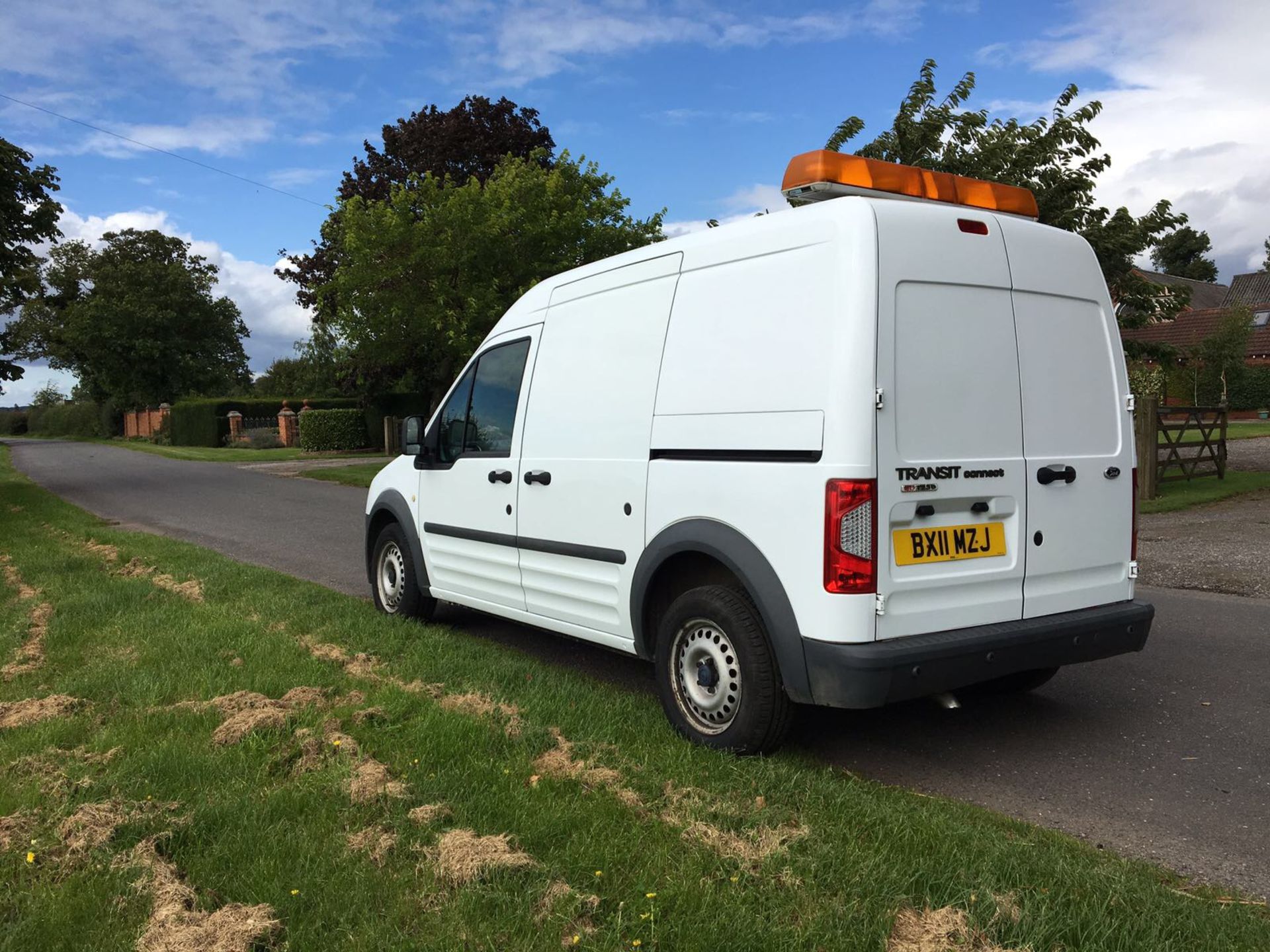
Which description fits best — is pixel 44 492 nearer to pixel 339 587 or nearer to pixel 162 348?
pixel 339 587

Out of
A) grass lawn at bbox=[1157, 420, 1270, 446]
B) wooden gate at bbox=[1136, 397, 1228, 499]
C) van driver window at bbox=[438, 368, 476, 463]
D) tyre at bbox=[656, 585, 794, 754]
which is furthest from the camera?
grass lawn at bbox=[1157, 420, 1270, 446]

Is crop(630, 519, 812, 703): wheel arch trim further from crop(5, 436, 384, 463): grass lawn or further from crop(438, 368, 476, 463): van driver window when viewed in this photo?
crop(5, 436, 384, 463): grass lawn

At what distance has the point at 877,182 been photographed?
14.2 ft

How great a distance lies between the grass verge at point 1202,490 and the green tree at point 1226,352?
2426cm

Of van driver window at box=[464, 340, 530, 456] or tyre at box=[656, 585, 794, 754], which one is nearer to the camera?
tyre at box=[656, 585, 794, 754]

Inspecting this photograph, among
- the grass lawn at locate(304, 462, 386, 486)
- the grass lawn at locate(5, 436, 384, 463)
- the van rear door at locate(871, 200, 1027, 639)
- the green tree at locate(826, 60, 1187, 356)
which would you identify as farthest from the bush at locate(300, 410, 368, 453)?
the van rear door at locate(871, 200, 1027, 639)

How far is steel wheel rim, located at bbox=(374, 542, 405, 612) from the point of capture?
6910 millimetres

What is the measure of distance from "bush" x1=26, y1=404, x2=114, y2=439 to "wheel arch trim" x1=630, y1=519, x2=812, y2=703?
228ft

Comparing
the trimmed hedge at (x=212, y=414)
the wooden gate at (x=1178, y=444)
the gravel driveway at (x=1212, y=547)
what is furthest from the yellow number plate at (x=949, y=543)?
the trimmed hedge at (x=212, y=414)

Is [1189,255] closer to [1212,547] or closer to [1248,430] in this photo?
[1248,430]

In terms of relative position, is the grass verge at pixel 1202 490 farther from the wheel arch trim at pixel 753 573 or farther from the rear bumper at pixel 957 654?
the wheel arch trim at pixel 753 573

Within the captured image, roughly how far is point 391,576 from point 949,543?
444cm

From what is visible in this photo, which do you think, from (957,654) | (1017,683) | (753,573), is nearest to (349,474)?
(1017,683)

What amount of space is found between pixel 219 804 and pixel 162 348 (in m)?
65.5
